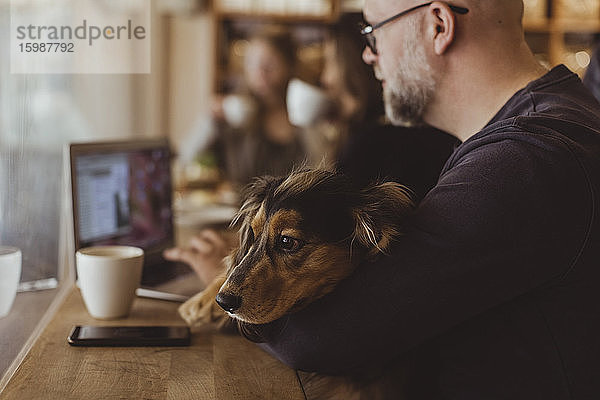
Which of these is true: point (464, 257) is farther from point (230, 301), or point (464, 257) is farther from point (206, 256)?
point (206, 256)

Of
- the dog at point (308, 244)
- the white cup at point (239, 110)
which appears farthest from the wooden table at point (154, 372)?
the white cup at point (239, 110)

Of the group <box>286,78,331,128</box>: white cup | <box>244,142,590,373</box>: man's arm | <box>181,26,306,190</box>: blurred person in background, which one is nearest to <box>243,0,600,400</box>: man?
<box>244,142,590,373</box>: man's arm

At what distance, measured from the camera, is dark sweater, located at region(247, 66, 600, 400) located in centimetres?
111

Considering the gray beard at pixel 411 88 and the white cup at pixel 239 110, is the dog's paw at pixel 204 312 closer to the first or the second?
the gray beard at pixel 411 88

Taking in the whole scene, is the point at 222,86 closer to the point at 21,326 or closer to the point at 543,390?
the point at 21,326

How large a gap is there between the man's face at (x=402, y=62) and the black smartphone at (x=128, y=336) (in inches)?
26.0

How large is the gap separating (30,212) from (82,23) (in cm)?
43

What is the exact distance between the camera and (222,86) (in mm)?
5312

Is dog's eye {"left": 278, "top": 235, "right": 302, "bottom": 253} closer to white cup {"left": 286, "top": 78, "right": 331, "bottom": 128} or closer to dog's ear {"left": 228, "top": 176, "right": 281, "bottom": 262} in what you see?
dog's ear {"left": 228, "top": 176, "right": 281, "bottom": 262}

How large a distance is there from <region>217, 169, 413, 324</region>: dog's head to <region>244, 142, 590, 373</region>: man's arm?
33 mm

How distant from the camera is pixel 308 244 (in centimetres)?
118

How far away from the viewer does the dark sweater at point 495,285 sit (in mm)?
1110

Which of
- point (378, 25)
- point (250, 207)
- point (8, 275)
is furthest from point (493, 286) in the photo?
point (8, 275)

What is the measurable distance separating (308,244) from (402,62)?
20.8 inches
